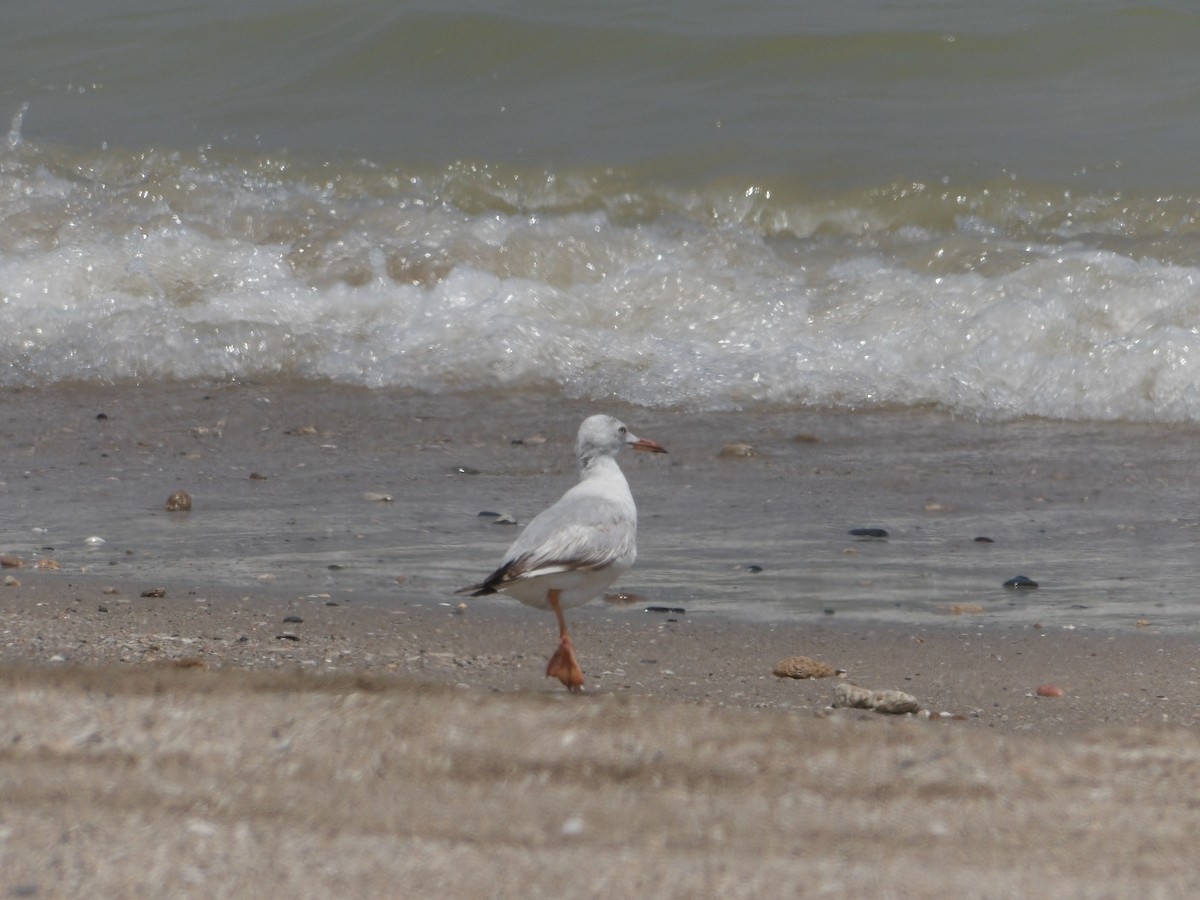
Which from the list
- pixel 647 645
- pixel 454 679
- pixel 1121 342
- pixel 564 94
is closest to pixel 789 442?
pixel 1121 342

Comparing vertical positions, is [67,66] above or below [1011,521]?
above

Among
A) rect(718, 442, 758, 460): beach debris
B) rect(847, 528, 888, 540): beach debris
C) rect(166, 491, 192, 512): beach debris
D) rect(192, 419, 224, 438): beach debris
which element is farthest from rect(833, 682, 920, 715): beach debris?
rect(192, 419, 224, 438): beach debris

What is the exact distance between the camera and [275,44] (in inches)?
471

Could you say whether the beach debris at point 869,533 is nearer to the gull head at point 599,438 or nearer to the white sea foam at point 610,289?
the gull head at point 599,438

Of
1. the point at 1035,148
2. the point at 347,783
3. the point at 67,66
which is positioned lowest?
the point at 347,783

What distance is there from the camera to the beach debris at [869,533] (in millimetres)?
5117

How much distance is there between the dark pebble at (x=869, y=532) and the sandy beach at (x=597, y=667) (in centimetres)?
6

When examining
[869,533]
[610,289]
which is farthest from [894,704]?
[610,289]

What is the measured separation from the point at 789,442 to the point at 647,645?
2.51 m

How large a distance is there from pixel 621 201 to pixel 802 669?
19.7 feet

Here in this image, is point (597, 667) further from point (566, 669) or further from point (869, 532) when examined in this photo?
point (869, 532)

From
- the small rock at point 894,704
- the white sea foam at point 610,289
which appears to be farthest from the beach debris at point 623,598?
the white sea foam at point 610,289

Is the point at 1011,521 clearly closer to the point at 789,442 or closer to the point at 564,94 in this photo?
the point at 789,442

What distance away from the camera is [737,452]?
20.3 feet
